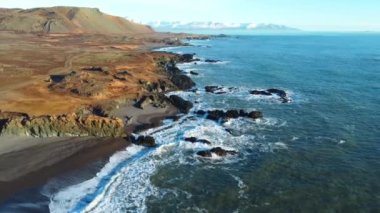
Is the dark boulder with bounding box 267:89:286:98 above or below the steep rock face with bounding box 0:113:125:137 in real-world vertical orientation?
below

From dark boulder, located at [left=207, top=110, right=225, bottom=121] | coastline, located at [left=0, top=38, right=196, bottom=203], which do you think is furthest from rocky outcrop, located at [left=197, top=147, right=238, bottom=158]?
dark boulder, located at [left=207, top=110, right=225, bottom=121]

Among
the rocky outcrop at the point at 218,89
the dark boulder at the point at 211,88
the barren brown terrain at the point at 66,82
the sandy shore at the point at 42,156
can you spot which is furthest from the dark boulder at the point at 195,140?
the dark boulder at the point at 211,88

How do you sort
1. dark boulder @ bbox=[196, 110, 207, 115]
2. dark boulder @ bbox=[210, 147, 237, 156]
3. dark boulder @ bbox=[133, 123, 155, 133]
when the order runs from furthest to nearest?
1. dark boulder @ bbox=[196, 110, 207, 115]
2. dark boulder @ bbox=[133, 123, 155, 133]
3. dark boulder @ bbox=[210, 147, 237, 156]

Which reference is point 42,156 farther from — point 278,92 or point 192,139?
point 278,92

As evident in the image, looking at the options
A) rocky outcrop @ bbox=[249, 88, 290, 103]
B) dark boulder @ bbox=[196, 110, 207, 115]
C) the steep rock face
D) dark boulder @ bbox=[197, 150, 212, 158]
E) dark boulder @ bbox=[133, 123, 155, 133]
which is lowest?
rocky outcrop @ bbox=[249, 88, 290, 103]

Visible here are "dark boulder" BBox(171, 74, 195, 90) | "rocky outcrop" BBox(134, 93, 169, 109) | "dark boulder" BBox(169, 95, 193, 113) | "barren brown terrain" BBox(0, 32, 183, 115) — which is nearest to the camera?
"barren brown terrain" BBox(0, 32, 183, 115)

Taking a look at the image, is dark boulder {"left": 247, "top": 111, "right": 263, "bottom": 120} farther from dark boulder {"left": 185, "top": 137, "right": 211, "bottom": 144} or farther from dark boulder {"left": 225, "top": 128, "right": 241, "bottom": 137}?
dark boulder {"left": 185, "top": 137, "right": 211, "bottom": 144}

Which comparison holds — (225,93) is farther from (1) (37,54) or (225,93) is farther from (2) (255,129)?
(1) (37,54)
